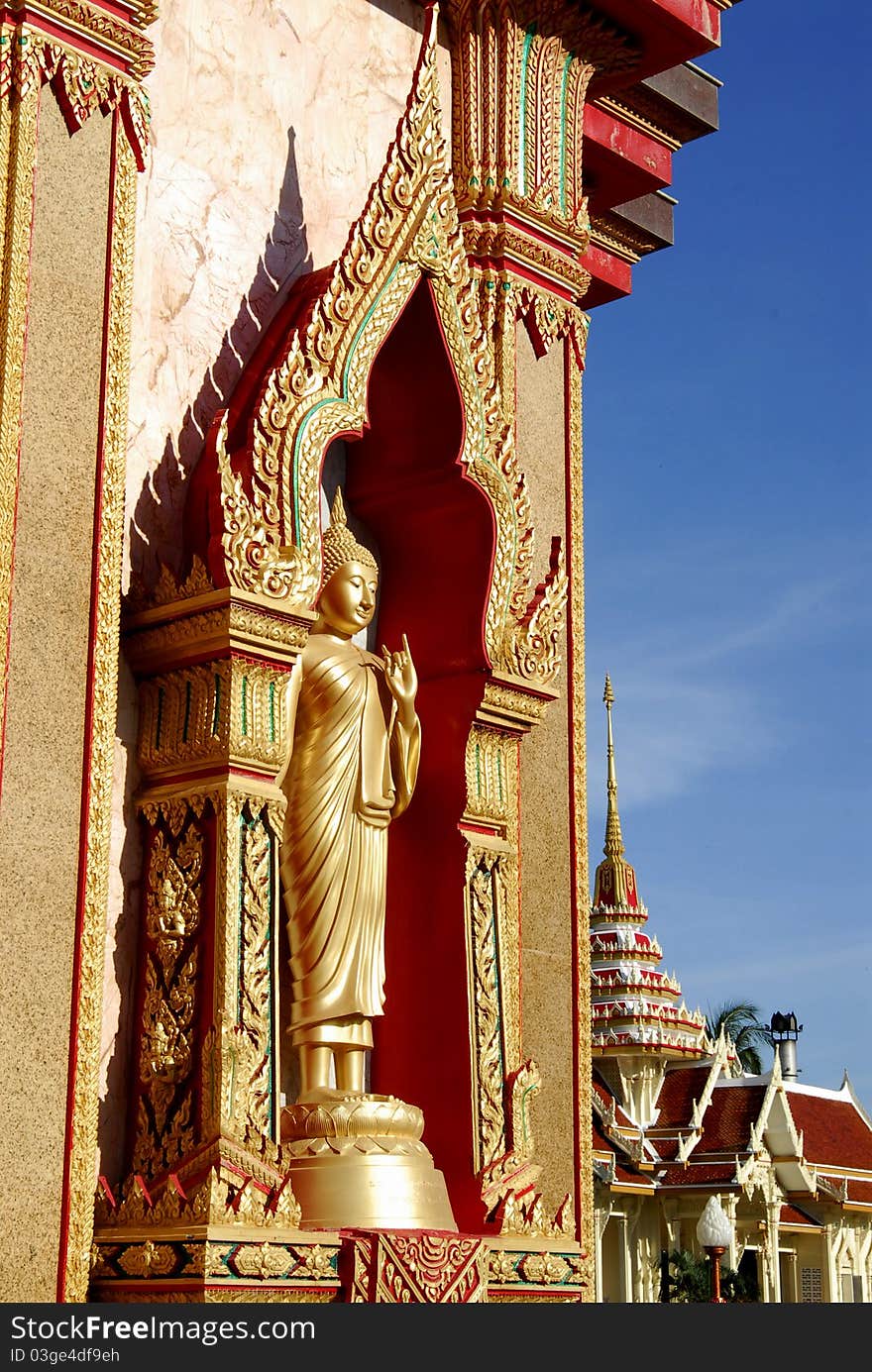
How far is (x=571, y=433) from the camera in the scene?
931cm

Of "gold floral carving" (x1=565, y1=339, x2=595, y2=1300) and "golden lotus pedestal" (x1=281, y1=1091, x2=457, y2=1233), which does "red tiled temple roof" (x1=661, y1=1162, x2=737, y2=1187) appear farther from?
"golden lotus pedestal" (x1=281, y1=1091, x2=457, y2=1233)

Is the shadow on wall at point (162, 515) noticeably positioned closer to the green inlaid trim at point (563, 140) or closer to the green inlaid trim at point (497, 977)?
the green inlaid trim at point (497, 977)

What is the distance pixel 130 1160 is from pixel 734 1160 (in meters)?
23.9

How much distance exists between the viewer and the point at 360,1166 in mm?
6820

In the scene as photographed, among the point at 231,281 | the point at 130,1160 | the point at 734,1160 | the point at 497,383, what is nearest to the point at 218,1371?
the point at 130,1160

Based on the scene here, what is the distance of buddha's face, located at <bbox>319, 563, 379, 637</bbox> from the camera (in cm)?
754

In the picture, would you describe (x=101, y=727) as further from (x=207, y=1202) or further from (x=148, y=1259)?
(x=148, y=1259)

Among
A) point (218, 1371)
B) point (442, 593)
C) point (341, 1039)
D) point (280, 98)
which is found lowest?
point (218, 1371)

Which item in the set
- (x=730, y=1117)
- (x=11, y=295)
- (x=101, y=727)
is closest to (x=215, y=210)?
(x=11, y=295)

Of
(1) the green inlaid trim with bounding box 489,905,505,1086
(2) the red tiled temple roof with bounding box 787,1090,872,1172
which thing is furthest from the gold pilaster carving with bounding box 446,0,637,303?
(2) the red tiled temple roof with bounding box 787,1090,872,1172

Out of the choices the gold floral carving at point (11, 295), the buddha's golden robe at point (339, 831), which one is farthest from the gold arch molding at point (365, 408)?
the gold floral carving at point (11, 295)

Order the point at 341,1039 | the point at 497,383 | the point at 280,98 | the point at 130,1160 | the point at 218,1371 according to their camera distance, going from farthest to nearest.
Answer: the point at 497,383 → the point at 280,98 → the point at 341,1039 → the point at 130,1160 → the point at 218,1371

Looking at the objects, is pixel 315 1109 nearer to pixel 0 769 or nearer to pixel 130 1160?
pixel 130 1160

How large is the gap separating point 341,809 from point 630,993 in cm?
2581
